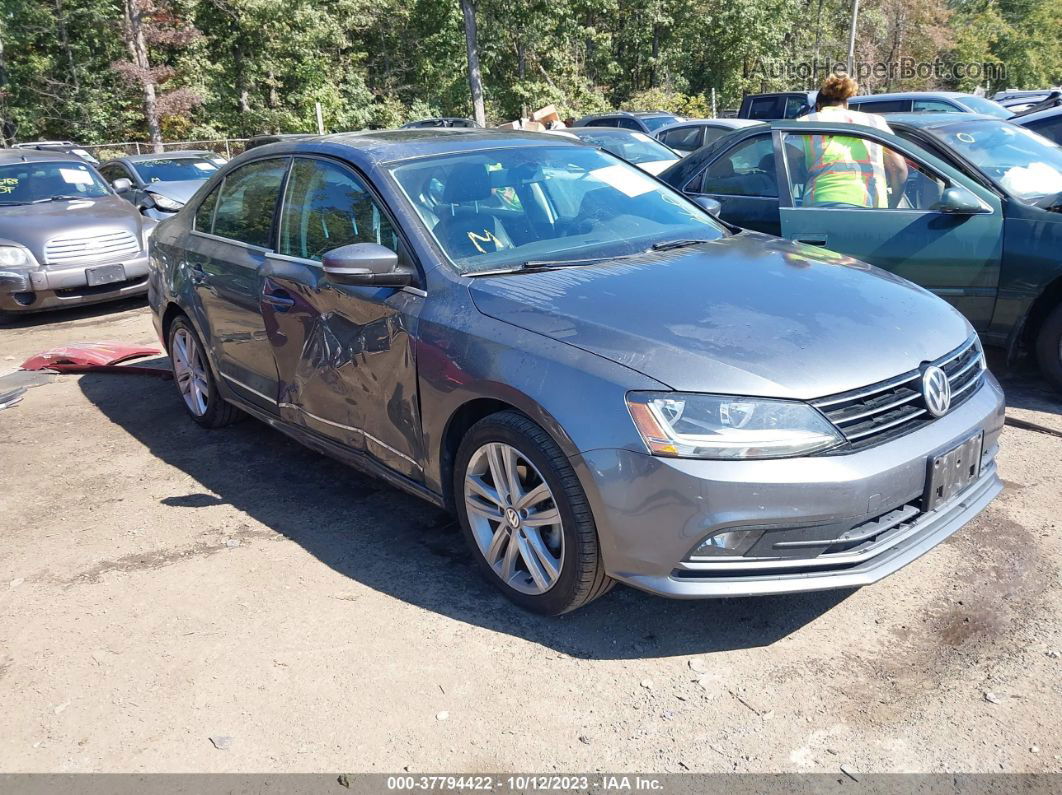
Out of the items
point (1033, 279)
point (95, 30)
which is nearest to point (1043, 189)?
point (1033, 279)

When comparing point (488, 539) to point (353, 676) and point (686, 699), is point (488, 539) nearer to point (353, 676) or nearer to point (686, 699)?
point (353, 676)

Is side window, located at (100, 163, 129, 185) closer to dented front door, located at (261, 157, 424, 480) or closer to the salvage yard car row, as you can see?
Result: the salvage yard car row

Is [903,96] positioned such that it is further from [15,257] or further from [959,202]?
[15,257]

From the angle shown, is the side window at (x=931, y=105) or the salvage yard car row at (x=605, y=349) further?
the side window at (x=931, y=105)

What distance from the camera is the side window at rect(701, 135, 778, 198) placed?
594 cm

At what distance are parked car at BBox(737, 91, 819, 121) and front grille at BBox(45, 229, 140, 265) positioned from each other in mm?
15097

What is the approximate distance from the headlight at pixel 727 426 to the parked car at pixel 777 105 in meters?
18.7

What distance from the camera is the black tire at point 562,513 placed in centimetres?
288

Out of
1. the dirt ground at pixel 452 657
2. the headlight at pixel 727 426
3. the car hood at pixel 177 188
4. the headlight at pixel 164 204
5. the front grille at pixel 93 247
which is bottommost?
the dirt ground at pixel 452 657

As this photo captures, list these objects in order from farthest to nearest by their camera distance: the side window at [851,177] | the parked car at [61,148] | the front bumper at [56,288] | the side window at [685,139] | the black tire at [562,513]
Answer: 1. the side window at [685,139]
2. the parked car at [61,148]
3. the front bumper at [56,288]
4. the side window at [851,177]
5. the black tire at [562,513]

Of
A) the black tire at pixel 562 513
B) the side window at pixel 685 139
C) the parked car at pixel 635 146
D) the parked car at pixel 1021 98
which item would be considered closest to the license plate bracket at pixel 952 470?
the black tire at pixel 562 513

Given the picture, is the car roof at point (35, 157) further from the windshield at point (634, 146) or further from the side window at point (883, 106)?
the side window at point (883, 106)

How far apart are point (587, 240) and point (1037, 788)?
8.11 feet

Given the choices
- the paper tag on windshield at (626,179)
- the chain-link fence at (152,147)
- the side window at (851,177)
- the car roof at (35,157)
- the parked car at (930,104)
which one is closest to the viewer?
the paper tag on windshield at (626,179)
